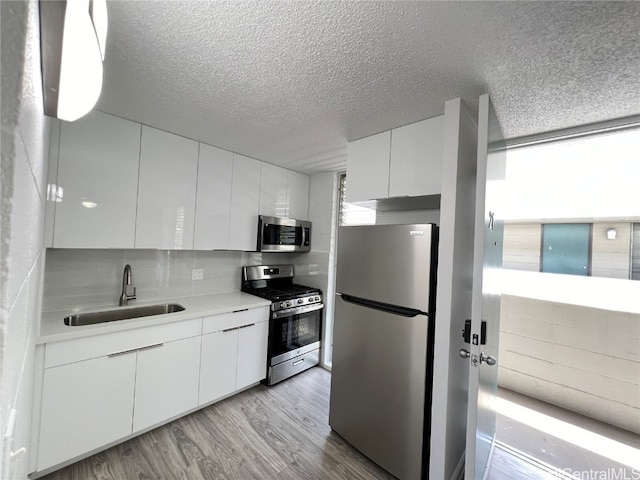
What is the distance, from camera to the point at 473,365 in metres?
1.25

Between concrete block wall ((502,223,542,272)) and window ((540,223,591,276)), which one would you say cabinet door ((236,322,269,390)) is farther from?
window ((540,223,591,276))

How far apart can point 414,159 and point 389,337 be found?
1214 mm

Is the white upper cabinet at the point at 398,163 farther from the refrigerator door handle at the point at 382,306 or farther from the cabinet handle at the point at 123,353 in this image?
the cabinet handle at the point at 123,353

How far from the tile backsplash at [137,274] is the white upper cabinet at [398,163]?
1.60 m

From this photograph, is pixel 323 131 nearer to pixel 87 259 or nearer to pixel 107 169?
pixel 107 169

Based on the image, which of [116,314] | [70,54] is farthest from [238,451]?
[70,54]

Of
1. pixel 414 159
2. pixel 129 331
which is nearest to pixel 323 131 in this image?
pixel 414 159

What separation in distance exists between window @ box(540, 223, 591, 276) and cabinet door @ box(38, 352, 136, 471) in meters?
3.77

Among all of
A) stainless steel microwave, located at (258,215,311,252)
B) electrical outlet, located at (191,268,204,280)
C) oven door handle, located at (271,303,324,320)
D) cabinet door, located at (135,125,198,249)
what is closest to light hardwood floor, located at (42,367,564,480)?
oven door handle, located at (271,303,324,320)

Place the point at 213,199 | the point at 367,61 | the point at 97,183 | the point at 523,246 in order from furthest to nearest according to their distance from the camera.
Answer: the point at 523,246 → the point at 213,199 → the point at 97,183 → the point at 367,61

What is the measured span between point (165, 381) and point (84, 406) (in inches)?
17.7

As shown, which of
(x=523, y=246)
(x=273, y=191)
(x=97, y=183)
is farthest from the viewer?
(x=273, y=191)

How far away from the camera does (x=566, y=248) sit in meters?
2.55

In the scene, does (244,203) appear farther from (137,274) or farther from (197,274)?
(137,274)
